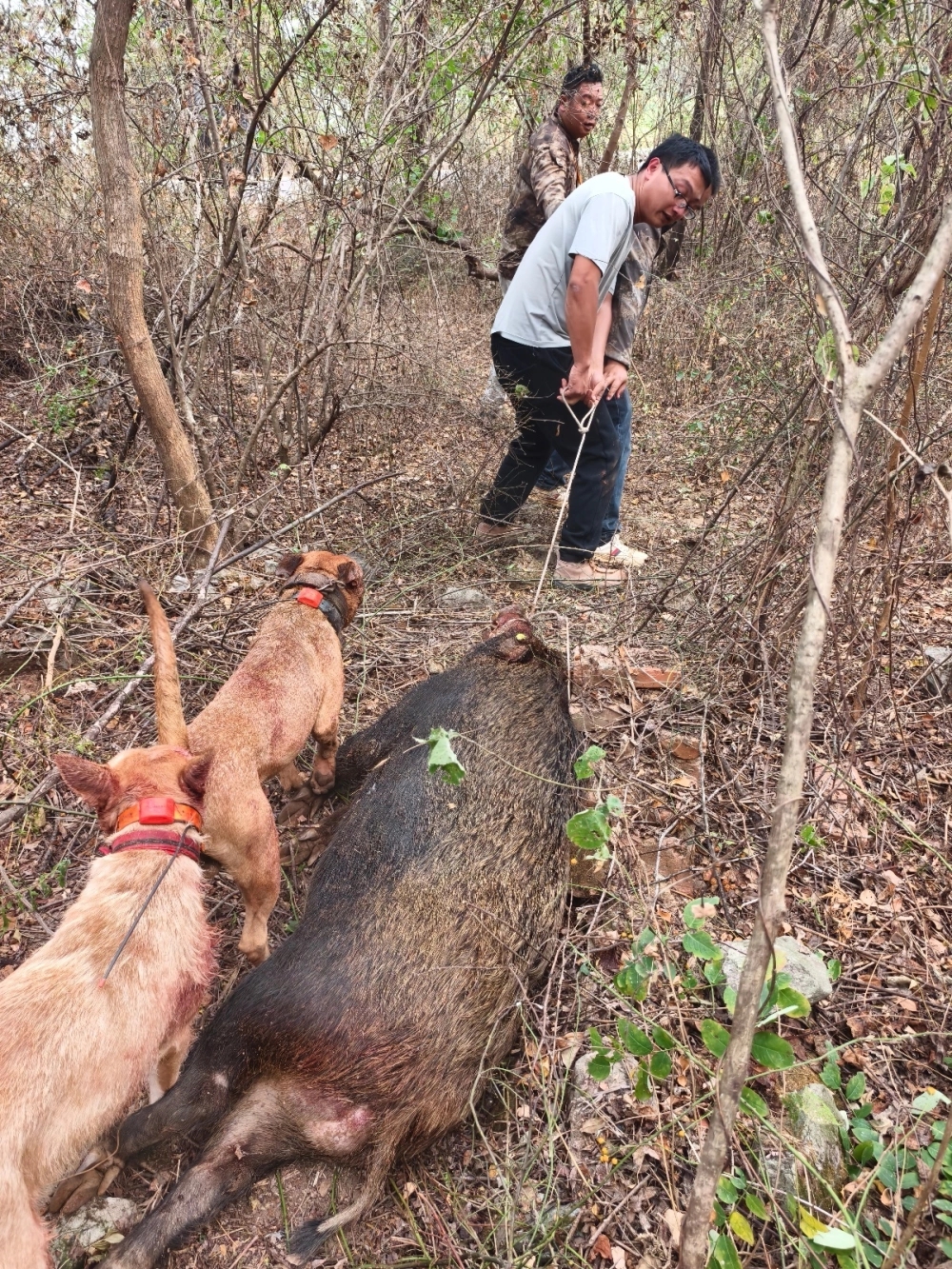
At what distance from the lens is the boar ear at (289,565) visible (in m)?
3.84

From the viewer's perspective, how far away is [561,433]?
183 inches

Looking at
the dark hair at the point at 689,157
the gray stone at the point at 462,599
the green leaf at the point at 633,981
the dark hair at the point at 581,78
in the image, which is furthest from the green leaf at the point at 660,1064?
the dark hair at the point at 581,78

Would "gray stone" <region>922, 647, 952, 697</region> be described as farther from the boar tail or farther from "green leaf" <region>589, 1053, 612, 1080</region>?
the boar tail

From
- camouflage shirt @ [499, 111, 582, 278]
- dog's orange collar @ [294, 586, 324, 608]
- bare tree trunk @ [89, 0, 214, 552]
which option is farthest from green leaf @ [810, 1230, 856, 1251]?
camouflage shirt @ [499, 111, 582, 278]

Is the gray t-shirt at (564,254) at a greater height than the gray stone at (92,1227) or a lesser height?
greater

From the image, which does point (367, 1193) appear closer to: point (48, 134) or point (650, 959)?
point (650, 959)

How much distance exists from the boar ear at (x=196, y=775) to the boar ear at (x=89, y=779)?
0.19m

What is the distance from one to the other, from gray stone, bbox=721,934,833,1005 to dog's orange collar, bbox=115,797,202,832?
173 centimetres

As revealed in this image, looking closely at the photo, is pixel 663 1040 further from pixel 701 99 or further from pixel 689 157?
pixel 701 99

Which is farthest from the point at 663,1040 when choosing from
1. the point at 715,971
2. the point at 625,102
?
the point at 625,102

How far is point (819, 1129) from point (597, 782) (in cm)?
143

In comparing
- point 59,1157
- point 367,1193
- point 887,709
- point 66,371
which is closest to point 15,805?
point 59,1157

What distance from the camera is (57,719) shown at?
3.57m

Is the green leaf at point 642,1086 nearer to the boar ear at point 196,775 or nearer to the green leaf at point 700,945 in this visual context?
the green leaf at point 700,945
